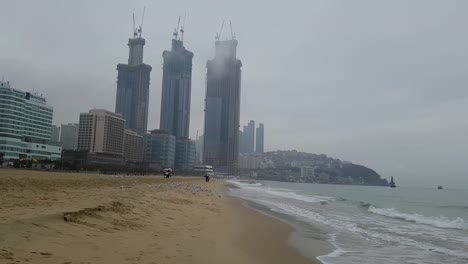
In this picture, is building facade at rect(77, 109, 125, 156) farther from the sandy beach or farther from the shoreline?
the sandy beach

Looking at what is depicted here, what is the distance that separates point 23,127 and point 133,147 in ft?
274

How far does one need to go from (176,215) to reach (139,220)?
3926mm

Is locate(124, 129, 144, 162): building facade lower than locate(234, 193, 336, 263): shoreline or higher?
higher

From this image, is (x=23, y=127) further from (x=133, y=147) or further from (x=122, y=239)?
(x=122, y=239)

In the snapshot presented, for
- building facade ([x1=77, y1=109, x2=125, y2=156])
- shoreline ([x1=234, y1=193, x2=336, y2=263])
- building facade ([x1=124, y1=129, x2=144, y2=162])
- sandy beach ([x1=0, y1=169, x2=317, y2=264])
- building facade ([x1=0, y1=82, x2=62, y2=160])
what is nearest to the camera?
sandy beach ([x1=0, y1=169, x2=317, y2=264])

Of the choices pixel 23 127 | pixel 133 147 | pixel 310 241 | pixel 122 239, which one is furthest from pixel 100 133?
pixel 122 239

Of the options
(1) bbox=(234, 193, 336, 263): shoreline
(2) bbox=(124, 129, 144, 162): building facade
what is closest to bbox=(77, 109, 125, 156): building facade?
(2) bbox=(124, 129, 144, 162): building facade

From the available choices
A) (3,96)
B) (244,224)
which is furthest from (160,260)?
(3,96)

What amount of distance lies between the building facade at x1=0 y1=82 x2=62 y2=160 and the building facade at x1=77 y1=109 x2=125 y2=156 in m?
44.9

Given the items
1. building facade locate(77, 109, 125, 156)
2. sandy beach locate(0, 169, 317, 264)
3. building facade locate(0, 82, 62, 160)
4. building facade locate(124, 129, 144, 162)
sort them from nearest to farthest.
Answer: sandy beach locate(0, 169, 317, 264)
building facade locate(0, 82, 62, 160)
building facade locate(77, 109, 125, 156)
building facade locate(124, 129, 144, 162)

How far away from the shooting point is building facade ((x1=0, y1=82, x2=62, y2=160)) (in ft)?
328

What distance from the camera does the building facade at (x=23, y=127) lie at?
100062 millimetres

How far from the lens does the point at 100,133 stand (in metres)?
164

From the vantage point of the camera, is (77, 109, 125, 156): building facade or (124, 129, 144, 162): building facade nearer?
(77, 109, 125, 156): building facade
